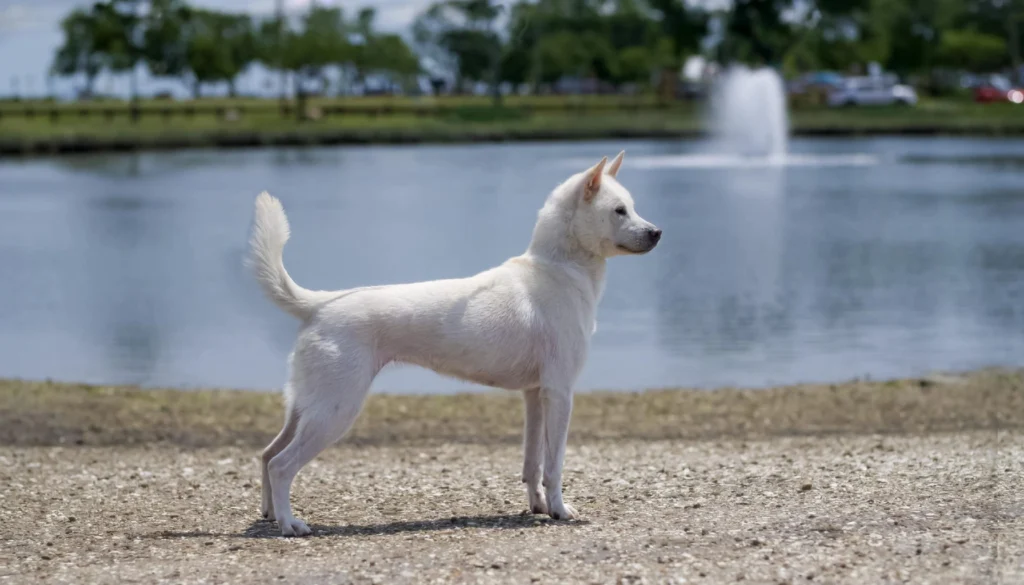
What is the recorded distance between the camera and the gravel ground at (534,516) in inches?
299

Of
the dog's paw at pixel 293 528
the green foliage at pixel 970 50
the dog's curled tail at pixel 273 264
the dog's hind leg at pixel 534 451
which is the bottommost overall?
the dog's paw at pixel 293 528

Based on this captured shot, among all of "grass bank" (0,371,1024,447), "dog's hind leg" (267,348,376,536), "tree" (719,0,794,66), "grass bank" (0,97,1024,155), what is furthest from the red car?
"dog's hind leg" (267,348,376,536)

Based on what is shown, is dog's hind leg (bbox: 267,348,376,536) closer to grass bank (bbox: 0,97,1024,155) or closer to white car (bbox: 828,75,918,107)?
grass bank (bbox: 0,97,1024,155)

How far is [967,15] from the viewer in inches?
5005

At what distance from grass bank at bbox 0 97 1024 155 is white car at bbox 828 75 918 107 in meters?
2.61

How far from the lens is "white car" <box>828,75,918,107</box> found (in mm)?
105000

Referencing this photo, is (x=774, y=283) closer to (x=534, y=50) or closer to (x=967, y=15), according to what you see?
(x=534, y=50)

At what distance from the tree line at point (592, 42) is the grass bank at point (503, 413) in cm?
8864

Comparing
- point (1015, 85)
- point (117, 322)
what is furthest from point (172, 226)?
point (1015, 85)

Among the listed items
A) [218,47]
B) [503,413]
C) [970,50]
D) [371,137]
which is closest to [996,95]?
[970,50]

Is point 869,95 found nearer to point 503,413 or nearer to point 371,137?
point 371,137

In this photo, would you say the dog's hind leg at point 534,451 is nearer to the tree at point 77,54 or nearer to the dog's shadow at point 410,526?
the dog's shadow at point 410,526

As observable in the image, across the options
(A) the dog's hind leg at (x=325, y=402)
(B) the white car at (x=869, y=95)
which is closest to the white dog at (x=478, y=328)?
(A) the dog's hind leg at (x=325, y=402)

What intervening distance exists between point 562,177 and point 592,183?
4915 cm
